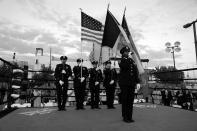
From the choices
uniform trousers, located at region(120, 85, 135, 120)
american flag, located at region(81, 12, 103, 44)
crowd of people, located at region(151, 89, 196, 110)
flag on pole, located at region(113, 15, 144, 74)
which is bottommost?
crowd of people, located at region(151, 89, 196, 110)

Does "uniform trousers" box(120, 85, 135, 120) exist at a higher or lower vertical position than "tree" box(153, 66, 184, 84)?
lower

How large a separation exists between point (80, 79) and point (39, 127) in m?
3.33

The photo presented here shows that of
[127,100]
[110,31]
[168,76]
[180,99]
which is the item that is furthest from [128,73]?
[168,76]

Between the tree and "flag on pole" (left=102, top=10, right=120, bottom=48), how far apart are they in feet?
8.16

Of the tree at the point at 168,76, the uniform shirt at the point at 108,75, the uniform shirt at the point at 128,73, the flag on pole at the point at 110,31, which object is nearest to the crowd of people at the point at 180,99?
the tree at the point at 168,76

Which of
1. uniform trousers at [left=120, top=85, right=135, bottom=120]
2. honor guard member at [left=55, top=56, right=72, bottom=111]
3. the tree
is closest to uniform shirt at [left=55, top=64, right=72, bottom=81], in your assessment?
honor guard member at [left=55, top=56, right=72, bottom=111]

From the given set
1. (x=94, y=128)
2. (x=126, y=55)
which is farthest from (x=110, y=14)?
(x=94, y=128)

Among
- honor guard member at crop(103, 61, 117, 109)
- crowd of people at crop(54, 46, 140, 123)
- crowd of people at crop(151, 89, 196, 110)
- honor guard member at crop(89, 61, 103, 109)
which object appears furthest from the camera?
crowd of people at crop(151, 89, 196, 110)

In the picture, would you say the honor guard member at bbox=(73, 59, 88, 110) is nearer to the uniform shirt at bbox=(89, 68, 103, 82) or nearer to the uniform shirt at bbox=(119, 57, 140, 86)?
the uniform shirt at bbox=(89, 68, 103, 82)

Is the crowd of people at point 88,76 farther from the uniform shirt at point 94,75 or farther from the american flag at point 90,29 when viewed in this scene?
the american flag at point 90,29

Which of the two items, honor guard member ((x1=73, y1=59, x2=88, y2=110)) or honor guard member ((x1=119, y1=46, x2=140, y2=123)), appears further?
honor guard member ((x1=73, y1=59, x2=88, y2=110))

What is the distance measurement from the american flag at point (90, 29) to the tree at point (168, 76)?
285 centimetres

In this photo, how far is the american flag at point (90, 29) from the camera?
287 inches

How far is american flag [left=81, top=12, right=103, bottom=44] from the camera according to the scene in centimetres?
730
